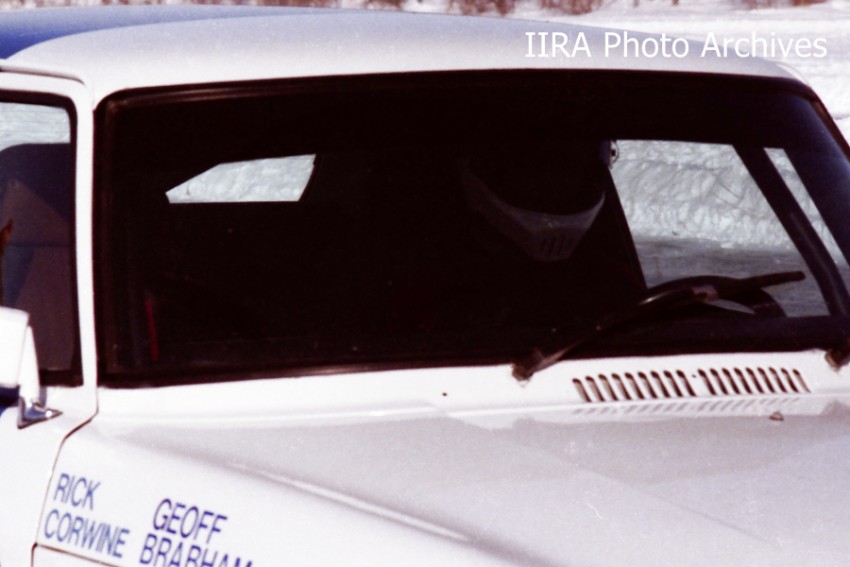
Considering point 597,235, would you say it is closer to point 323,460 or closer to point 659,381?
point 659,381

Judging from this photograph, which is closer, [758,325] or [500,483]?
[500,483]

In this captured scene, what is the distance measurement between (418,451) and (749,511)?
0.51 m

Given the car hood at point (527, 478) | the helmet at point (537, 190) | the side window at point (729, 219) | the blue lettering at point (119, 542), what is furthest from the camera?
the side window at point (729, 219)

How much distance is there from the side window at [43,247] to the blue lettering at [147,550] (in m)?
0.52

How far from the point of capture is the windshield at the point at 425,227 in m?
2.82

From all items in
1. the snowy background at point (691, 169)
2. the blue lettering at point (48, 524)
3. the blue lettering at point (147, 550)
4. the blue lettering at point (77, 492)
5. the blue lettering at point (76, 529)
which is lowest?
the snowy background at point (691, 169)

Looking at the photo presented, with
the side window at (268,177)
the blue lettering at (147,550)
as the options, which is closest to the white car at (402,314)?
the blue lettering at (147,550)

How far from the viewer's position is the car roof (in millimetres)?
2959

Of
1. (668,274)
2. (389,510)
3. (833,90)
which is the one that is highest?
(389,510)

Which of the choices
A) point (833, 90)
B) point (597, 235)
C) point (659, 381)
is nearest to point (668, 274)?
point (597, 235)

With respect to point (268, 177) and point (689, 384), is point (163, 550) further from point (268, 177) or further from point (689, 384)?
point (268, 177)

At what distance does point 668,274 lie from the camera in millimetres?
3400

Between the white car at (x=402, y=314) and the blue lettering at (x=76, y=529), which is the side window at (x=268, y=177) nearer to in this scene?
the white car at (x=402, y=314)

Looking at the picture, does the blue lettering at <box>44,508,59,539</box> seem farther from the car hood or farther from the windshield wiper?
the windshield wiper
